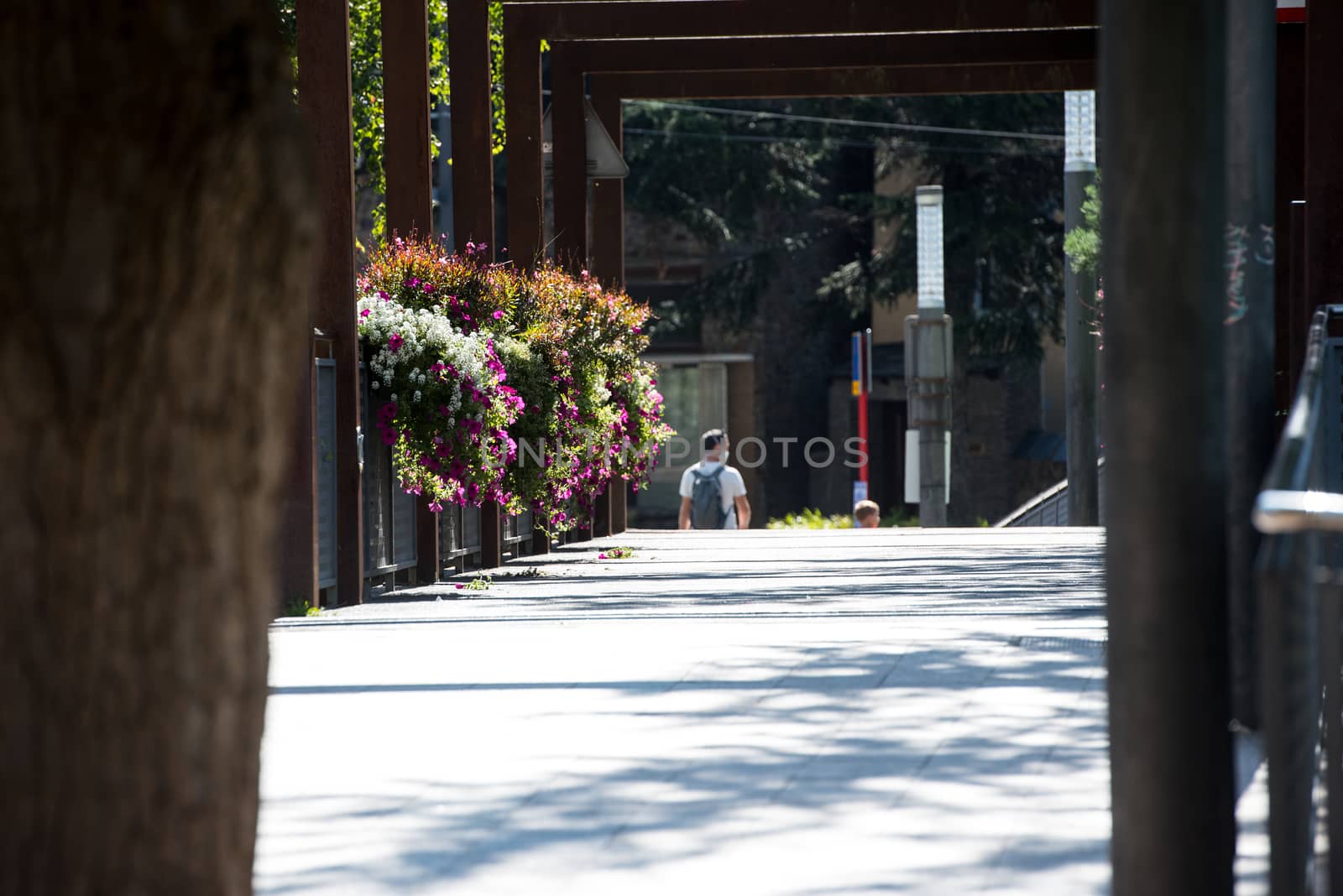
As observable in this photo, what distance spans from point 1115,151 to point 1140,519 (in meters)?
0.59

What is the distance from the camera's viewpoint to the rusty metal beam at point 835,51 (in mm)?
17203

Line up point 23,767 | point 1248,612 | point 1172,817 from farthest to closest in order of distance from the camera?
point 1248,612 → point 1172,817 → point 23,767

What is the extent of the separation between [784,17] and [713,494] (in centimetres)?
584

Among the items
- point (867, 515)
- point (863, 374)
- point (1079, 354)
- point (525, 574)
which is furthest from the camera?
point (863, 374)

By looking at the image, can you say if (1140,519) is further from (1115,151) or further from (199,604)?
(199,604)

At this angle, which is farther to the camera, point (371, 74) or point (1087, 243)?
point (371, 74)

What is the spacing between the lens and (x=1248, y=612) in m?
5.58

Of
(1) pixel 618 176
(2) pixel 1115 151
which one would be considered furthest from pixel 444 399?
(2) pixel 1115 151

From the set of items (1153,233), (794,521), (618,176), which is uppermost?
(618,176)

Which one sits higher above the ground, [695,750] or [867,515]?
[695,750]

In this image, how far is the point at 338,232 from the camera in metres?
10.8

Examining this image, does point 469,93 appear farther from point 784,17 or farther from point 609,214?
point 609,214

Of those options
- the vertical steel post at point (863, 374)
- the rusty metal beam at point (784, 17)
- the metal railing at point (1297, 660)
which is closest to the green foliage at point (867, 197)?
the vertical steel post at point (863, 374)

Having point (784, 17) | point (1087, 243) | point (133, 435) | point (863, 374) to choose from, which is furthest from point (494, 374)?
point (863, 374)
